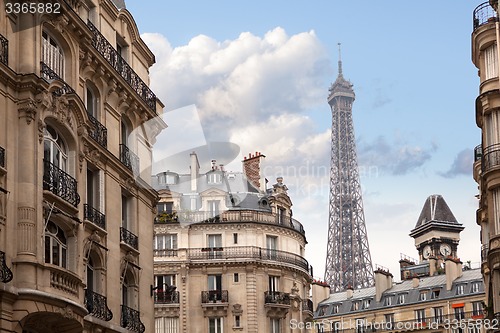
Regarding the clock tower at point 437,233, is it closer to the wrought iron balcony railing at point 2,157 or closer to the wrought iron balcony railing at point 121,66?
the wrought iron balcony railing at point 121,66

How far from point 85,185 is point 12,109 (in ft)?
15.7

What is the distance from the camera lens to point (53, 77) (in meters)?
31.3

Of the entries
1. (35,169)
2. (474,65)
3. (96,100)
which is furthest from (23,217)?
(474,65)

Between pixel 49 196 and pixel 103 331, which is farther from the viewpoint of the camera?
pixel 103 331

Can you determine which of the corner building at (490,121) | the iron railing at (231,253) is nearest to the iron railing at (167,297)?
the iron railing at (231,253)

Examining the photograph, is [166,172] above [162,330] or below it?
above

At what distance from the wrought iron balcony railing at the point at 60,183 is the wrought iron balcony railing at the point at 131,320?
20.2 ft

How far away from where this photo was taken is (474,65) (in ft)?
152

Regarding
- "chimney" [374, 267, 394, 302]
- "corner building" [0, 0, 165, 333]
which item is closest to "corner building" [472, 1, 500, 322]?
"corner building" [0, 0, 165, 333]

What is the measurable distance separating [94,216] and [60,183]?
10.9 ft

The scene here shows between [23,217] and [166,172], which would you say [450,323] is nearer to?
[166,172]

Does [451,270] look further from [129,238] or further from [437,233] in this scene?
[129,238]

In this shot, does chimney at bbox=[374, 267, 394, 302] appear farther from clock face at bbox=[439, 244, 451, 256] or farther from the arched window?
the arched window

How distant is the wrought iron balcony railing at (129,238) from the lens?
122 ft
